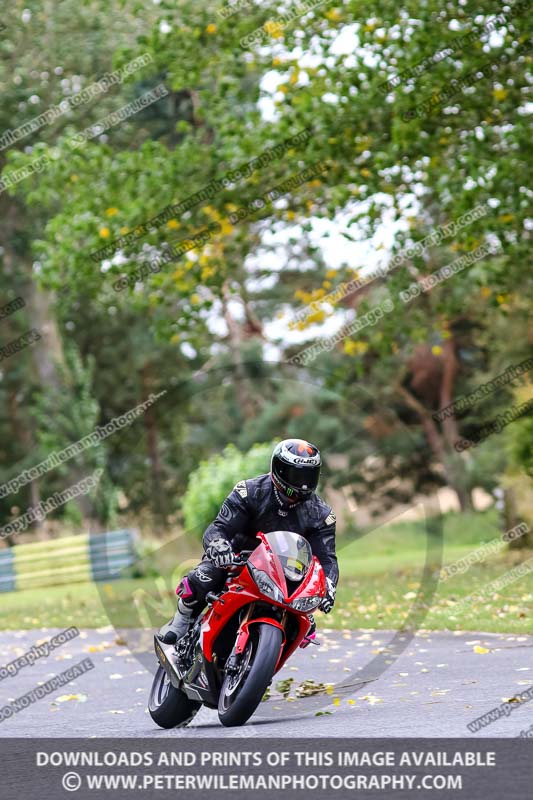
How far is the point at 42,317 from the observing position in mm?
44094

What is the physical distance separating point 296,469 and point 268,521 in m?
0.49

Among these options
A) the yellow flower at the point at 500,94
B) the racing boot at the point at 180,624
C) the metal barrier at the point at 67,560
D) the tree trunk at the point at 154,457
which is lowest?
the tree trunk at the point at 154,457

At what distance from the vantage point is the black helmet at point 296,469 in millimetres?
8086

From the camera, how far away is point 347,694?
9.64m

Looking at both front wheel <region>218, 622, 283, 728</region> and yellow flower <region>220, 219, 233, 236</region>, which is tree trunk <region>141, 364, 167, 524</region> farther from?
front wheel <region>218, 622, 283, 728</region>

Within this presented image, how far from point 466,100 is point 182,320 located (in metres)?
6.49

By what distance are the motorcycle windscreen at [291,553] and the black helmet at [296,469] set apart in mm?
278

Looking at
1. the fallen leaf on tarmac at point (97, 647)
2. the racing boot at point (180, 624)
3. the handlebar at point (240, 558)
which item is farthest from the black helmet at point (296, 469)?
the fallen leaf on tarmac at point (97, 647)

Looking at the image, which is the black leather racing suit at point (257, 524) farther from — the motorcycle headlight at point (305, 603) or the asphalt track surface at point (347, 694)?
the asphalt track surface at point (347, 694)

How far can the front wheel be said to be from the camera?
7613mm

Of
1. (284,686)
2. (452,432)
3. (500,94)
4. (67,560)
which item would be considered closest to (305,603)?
(284,686)

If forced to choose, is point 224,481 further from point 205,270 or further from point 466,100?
point 466,100

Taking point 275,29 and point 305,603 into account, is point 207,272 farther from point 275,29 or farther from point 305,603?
point 305,603
